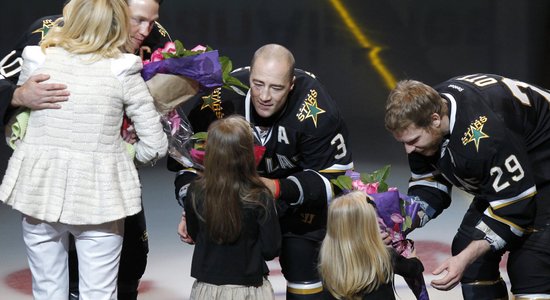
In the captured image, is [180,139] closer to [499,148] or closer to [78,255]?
[78,255]

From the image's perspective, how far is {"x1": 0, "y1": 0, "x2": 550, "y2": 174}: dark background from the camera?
862 cm

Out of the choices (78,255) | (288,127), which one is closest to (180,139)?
(288,127)

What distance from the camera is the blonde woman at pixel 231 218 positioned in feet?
13.1

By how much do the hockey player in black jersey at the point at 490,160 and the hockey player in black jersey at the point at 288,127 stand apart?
39 cm

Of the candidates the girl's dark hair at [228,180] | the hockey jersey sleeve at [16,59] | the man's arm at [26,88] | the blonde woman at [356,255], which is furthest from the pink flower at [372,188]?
the hockey jersey sleeve at [16,59]

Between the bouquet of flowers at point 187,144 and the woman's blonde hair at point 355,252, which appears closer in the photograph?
the woman's blonde hair at point 355,252

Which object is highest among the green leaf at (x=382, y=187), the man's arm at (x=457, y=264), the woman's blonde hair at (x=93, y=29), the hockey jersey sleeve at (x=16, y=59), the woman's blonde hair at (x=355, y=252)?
the woman's blonde hair at (x=93, y=29)

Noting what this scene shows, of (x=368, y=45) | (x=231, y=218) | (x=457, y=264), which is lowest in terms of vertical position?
(x=368, y=45)

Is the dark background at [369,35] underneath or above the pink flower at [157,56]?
underneath

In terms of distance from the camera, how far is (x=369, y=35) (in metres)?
9.32

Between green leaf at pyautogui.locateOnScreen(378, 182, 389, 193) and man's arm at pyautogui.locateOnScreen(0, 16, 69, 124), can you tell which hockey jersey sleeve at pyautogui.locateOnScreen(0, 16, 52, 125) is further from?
green leaf at pyautogui.locateOnScreen(378, 182, 389, 193)

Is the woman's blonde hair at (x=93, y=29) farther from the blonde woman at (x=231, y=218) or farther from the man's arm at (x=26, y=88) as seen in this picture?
the blonde woman at (x=231, y=218)

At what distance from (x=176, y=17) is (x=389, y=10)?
2.01 meters

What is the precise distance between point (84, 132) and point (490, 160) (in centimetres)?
162
